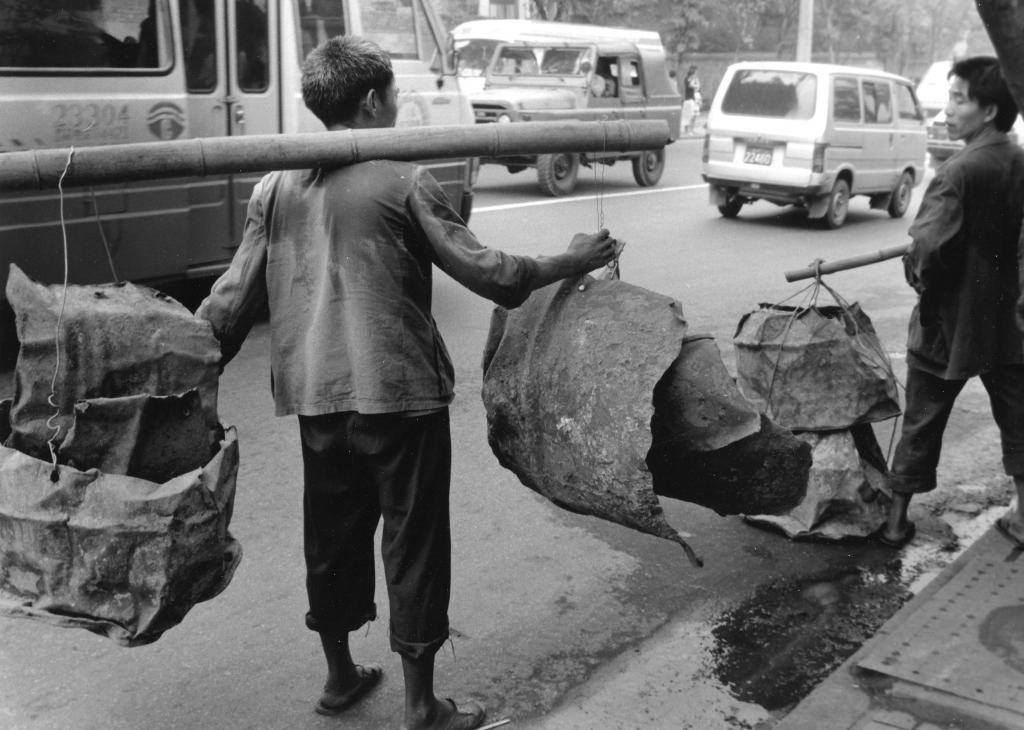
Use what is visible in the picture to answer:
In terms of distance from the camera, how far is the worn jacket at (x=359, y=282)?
259 centimetres

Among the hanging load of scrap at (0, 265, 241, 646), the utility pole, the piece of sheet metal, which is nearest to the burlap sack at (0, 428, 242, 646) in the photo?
the hanging load of scrap at (0, 265, 241, 646)

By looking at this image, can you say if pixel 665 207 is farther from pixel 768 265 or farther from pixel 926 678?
pixel 926 678

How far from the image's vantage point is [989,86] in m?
3.72

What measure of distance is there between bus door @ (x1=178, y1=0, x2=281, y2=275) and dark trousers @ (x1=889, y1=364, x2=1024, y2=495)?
461 centimetres

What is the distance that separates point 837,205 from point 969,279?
1033cm

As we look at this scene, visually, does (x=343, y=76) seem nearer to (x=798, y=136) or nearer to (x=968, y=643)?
(x=968, y=643)

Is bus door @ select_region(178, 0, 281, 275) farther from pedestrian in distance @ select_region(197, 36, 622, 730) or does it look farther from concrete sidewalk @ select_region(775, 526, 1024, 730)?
concrete sidewalk @ select_region(775, 526, 1024, 730)

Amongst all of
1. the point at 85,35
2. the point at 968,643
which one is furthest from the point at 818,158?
the point at 968,643

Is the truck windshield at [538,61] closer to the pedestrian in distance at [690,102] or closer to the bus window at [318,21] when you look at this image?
the bus window at [318,21]

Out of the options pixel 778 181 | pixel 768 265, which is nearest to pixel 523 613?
pixel 768 265

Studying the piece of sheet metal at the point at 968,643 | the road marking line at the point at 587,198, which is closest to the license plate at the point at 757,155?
the road marking line at the point at 587,198

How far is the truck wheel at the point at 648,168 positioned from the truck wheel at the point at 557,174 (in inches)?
63.2

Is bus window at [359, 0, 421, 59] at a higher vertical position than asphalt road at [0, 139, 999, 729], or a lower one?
higher

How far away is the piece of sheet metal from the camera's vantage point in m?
3.06
